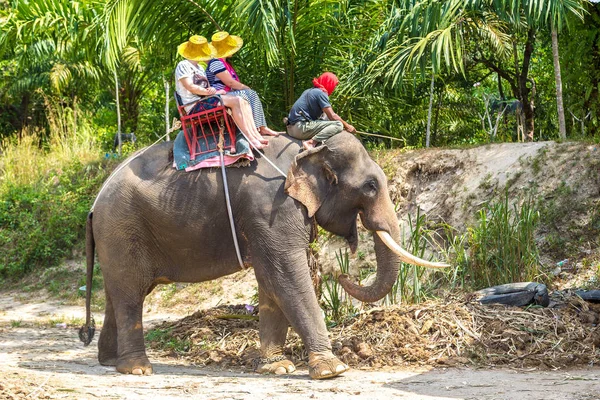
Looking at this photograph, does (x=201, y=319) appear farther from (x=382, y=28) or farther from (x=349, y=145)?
(x=382, y=28)

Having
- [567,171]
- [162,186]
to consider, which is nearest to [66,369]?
[162,186]

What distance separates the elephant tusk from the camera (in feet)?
23.0

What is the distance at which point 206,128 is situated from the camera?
743cm

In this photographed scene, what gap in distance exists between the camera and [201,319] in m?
9.06

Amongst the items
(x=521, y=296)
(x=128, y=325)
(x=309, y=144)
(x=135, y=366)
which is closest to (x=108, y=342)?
(x=128, y=325)

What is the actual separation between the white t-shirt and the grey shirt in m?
0.77

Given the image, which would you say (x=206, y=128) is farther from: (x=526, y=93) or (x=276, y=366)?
(x=526, y=93)

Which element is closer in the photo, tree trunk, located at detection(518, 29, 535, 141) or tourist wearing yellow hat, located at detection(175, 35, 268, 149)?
tourist wearing yellow hat, located at detection(175, 35, 268, 149)

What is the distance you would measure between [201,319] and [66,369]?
196 cm

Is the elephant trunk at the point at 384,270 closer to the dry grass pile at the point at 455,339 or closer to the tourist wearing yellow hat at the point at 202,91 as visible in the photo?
the dry grass pile at the point at 455,339

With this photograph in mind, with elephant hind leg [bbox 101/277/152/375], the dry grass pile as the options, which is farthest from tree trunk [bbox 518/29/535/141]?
elephant hind leg [bbox 101/277/152/375]

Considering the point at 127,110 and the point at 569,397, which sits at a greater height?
the point at 127,110

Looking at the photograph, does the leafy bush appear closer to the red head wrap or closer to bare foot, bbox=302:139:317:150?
the red head wrap

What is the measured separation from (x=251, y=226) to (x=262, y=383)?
123 cm
